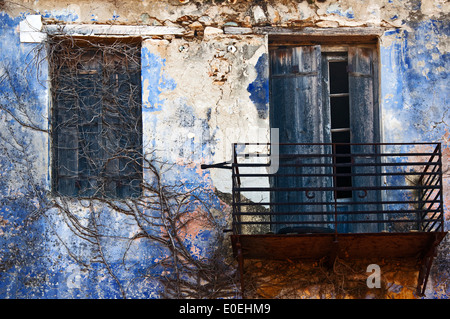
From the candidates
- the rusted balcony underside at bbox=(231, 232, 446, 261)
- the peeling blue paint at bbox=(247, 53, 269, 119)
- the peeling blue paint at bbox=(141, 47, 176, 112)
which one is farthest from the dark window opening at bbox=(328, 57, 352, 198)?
the peeling blue paint at bbox=(141, 47, 176, 112)

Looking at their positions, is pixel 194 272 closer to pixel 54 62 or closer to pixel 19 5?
pixel 54 62

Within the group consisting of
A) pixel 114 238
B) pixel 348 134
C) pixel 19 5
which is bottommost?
pixel 114 238

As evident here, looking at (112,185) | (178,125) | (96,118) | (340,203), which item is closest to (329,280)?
(340,203)

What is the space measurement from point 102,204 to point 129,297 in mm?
1057

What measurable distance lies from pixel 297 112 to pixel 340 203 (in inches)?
53.1

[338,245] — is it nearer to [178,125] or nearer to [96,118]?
[178,125]

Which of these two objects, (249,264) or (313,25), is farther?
(313,25)

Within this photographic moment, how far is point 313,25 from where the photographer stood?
8609 millimetres

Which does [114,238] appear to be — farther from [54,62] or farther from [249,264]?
[54,62]

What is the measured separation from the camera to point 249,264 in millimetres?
8039

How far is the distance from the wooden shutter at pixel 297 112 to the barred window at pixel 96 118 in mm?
1601

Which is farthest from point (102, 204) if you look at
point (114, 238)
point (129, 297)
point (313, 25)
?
point (313, 25)

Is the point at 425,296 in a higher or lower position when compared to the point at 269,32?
lower

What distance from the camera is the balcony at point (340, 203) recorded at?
7.52 meters
